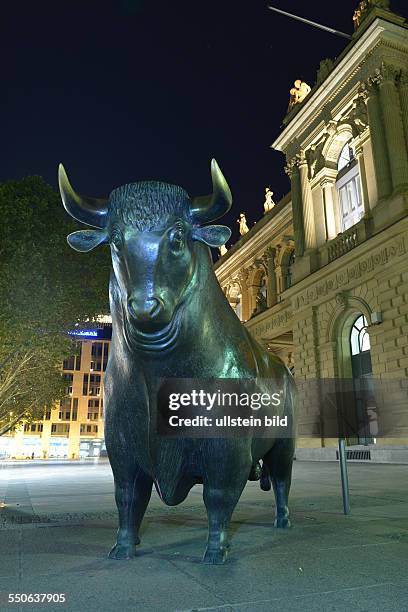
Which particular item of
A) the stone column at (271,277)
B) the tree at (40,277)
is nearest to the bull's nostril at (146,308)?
the tree at (40,277)

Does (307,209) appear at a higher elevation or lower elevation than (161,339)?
higher

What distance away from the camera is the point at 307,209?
26172 mm

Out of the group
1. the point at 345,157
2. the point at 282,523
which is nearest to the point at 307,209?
the point at 345,157

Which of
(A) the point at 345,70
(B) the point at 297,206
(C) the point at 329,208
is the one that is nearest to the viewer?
(A) the point at 345,70

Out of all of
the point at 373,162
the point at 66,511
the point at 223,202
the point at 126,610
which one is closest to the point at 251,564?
the point at 126,610

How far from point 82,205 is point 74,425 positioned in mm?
85487

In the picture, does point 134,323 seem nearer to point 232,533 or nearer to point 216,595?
point 216,595

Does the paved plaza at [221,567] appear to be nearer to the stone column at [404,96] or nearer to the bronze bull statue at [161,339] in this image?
the bronze bull statue at [161,339]

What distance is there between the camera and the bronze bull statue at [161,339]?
2.61 m

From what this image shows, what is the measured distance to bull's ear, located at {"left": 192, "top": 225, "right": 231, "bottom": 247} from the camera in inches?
112

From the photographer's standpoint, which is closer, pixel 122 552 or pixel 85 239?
pixel 122 552

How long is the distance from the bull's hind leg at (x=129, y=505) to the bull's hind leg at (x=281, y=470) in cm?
131

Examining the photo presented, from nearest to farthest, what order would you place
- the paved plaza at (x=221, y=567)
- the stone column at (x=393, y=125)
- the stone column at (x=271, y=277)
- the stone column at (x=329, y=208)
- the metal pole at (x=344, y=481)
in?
the paved plaza at (x=221, y=567) → the metal pole at (x=344, y=481) → the stone column at (x=393, y=125) → the stone column at (x=329, y=208) → the stone column at (x=271, y=277)

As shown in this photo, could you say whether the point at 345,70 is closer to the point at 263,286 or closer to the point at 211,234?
the point at 263,286
